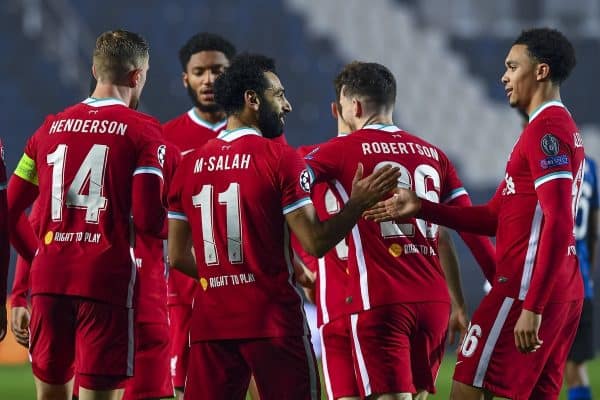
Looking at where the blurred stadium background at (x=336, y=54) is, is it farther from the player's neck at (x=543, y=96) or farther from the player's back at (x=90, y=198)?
the player's back at (x=90, y=198)

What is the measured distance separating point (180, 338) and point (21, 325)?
131 centimetres

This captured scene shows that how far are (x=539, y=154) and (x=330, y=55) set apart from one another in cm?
1029

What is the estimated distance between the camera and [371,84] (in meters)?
5.23

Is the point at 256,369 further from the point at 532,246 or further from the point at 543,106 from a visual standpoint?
the point at 543,106

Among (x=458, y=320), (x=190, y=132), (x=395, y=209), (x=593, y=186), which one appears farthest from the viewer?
(x=593, y=186)

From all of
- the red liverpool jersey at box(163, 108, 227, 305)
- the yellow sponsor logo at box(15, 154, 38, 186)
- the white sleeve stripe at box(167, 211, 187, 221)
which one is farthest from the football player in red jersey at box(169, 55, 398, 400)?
the red liverpool jersey at box(163, 108, 227, 305)

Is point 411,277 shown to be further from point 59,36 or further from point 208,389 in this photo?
point 59,36

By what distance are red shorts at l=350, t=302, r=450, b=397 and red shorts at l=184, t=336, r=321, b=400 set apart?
2.29 ft

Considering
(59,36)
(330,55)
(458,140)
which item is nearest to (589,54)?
(458,140)

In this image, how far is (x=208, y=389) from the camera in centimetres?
435

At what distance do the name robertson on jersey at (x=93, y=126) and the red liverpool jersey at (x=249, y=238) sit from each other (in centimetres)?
52

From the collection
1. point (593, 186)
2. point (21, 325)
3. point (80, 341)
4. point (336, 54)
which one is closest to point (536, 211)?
point (80, 341)

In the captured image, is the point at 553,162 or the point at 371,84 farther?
the point at 371,84

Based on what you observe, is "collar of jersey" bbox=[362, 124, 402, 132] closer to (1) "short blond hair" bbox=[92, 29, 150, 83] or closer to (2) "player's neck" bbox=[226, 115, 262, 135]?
(2) "player's neck" bbox=[226, 115, 262, 135]
